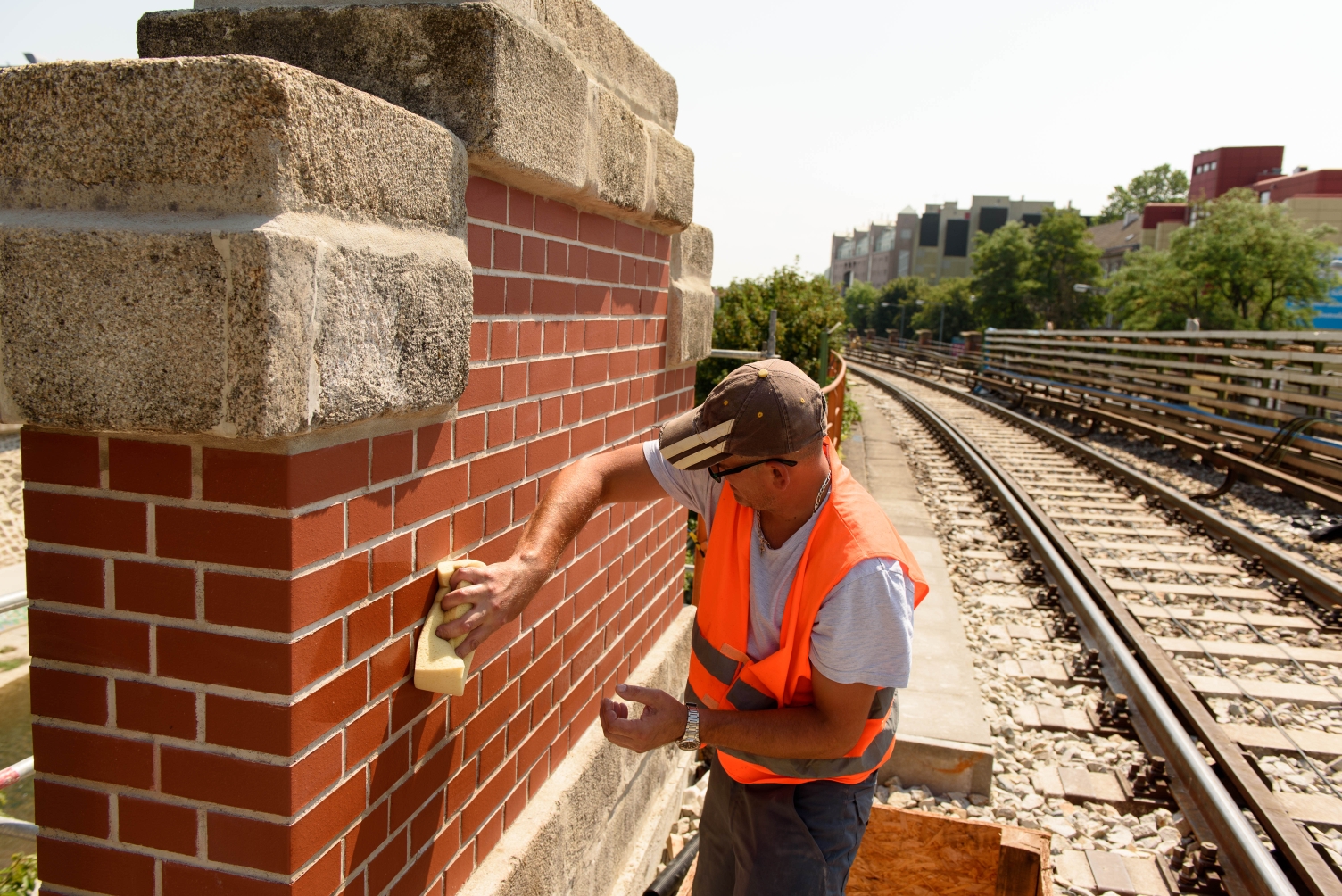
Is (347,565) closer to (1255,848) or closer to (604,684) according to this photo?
(604,684)

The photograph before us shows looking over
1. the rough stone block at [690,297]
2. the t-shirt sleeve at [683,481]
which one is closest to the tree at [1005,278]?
the rough stone block at [690,297]

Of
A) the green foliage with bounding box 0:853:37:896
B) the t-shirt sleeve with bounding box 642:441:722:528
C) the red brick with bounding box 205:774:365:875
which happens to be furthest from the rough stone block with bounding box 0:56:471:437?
the green foliage with bounding box 0:853:37:896

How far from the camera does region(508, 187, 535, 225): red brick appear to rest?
2234 millimetres

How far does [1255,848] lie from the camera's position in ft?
12.5

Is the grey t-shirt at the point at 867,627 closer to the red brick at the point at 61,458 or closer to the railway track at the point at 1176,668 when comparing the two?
the red brick at the point at 61,458

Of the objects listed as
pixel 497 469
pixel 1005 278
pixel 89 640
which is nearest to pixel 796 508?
pixel 497 469

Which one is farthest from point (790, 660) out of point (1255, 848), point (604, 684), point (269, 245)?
point (1255, 848)

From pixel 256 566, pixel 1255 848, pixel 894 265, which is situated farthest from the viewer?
pixel 894 265

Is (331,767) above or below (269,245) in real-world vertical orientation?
below

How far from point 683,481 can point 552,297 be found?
2.14 feet

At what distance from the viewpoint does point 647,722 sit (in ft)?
7.50

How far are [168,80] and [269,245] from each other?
0.31m

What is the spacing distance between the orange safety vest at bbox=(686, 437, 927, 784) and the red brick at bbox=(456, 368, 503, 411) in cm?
71

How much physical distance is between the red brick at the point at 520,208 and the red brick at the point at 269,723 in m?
1.18
